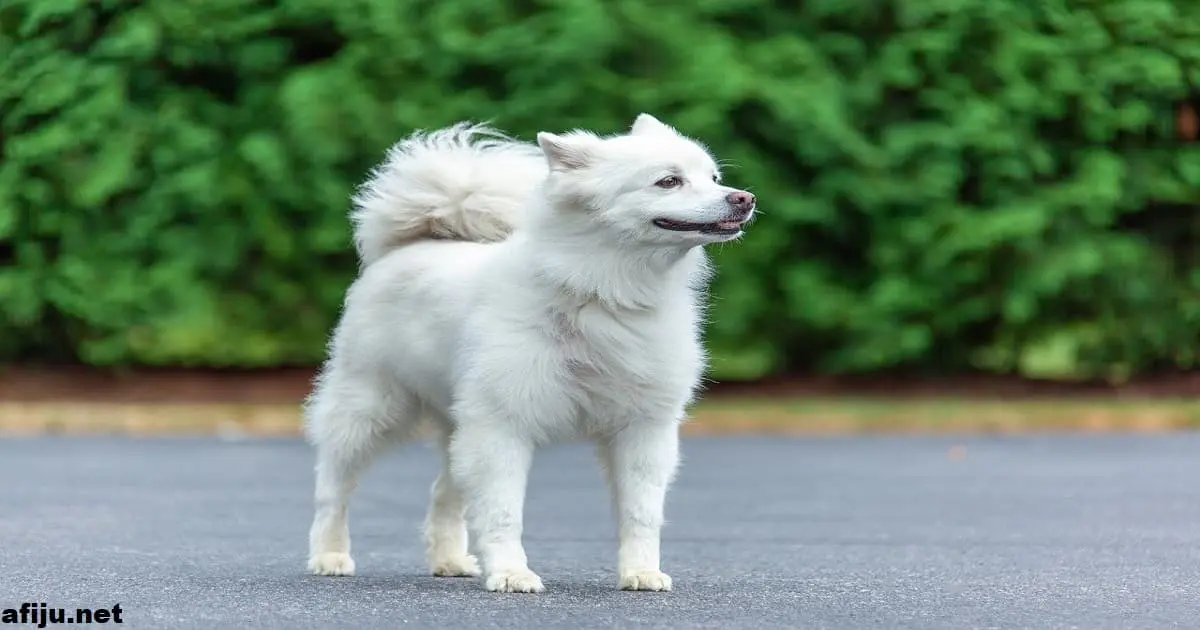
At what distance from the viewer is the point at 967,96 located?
1745 cm

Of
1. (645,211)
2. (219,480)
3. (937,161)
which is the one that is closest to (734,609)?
(645,211)

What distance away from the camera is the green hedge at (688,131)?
17.0 metres

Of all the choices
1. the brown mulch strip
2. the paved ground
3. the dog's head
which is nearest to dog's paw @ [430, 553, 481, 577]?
the paved ground

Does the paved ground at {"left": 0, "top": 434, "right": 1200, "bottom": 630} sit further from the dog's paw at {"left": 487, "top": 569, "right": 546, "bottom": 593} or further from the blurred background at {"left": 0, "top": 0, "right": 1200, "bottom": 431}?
the blurred background at {"left": 0, "top": 0, "right": 1200, "bottom": 431}

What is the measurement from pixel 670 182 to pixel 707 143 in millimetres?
9426

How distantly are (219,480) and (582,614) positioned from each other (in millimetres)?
6276

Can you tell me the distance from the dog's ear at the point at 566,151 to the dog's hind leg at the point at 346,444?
51.0 inches

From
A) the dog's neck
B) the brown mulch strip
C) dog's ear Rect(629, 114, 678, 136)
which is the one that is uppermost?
dog's ear Rect(629, 114, 678, 136)

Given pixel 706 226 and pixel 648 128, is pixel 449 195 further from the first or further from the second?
pixel 706 226

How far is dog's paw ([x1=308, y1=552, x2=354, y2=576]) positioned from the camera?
8.20 meters

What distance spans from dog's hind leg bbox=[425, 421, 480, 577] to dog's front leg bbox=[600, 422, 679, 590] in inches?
38.8

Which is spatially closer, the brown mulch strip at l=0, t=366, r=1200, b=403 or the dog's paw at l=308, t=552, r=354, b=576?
the dog's paw at l=308, t=552, r=354, b=576

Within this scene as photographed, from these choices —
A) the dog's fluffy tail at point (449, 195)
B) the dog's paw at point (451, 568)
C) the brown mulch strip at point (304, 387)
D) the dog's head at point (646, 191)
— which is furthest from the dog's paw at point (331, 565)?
the brown mulch strip at point (304, 387)

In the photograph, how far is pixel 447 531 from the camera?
8453 millimetres
